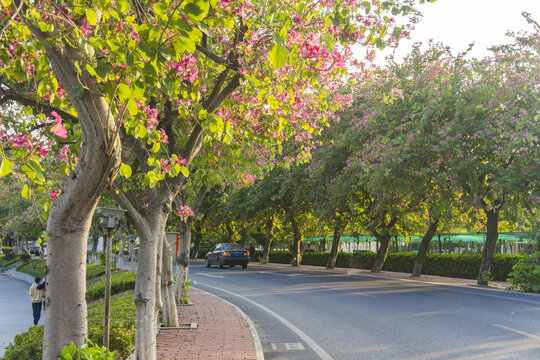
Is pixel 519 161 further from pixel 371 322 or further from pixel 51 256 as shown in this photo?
pixel 51 256

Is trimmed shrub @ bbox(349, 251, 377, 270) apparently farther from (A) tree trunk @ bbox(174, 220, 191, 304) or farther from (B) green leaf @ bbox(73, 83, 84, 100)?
(B) green leaf @ bbox(73, 83, 84, 100)

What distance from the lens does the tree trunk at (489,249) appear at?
18844 millimetres

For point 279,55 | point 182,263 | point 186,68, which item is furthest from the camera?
point 182,263

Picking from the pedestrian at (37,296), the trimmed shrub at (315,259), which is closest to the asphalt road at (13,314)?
the pedestrian at (37,296)

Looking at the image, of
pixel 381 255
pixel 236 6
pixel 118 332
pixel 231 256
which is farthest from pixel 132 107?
pixel 231 256

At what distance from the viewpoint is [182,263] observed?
1373 cm

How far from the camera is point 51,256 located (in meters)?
4.19

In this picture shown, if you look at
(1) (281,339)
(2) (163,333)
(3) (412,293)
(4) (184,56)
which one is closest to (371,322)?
(1) (281,339)

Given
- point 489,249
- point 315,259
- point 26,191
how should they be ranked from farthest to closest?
point 315,259
point 489,249
point 26,191

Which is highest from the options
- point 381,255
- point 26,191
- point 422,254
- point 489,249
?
point 26,191

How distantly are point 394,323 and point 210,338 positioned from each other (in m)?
4.01

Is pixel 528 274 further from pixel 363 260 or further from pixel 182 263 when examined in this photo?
pixel 363 260

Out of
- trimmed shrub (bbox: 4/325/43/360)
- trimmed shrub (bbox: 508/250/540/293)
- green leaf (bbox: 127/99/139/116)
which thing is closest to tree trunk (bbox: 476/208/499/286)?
trimmed shrub (bbox: 508/250/540/293)

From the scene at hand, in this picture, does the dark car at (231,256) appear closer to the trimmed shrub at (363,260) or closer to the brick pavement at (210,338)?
the trimmed shrub at (363,260)
